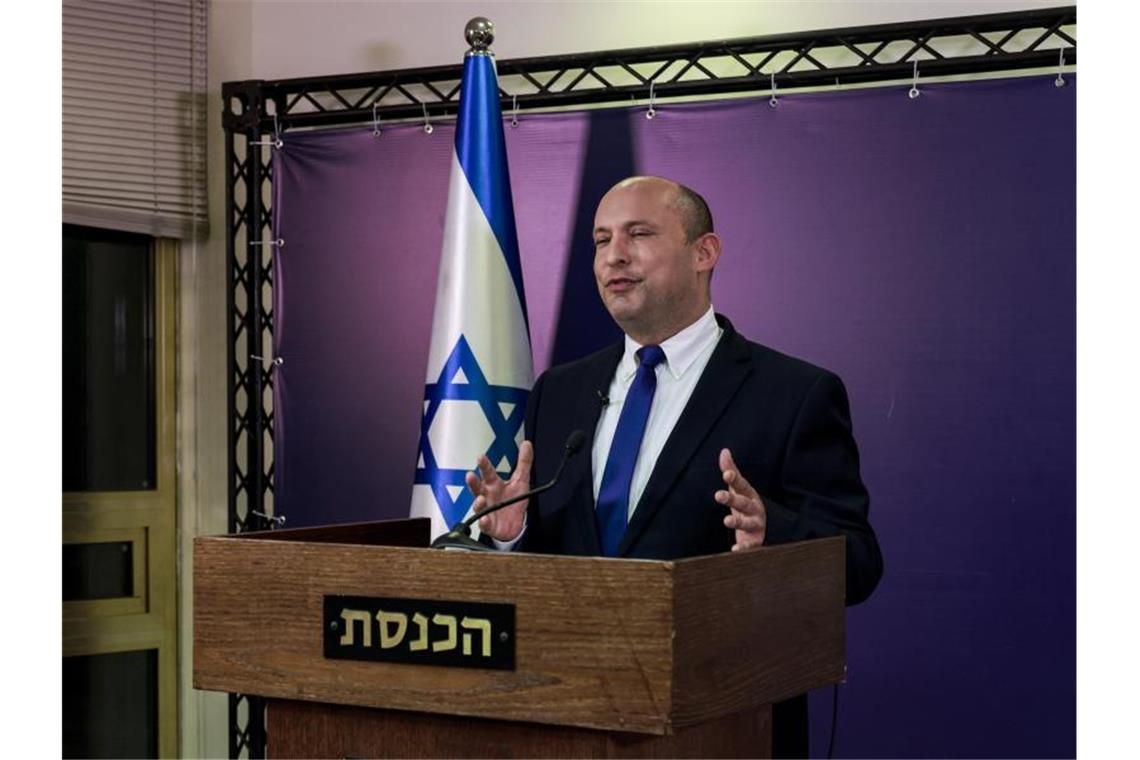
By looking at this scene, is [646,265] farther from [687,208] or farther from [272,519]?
[272,519]

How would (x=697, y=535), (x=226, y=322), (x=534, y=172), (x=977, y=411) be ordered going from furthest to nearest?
(x=226, y=322), (x=534, y=172), (x=977, y=411), (x=697, y=535)

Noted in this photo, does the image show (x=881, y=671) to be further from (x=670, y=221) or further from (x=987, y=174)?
(x=670, y=221)

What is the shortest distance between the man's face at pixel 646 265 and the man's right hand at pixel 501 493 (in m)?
0.44

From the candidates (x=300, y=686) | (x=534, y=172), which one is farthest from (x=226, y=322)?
(x=300, y=686)

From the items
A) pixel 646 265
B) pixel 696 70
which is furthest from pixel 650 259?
pixel 696 70

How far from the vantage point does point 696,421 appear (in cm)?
243

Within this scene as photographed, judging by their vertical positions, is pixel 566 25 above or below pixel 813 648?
above

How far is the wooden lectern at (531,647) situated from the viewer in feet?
5.63

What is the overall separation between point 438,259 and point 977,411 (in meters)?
1.60

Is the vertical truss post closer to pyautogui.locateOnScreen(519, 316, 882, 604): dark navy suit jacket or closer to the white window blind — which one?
the white window blind

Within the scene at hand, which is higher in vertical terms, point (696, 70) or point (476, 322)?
point (696, 70)

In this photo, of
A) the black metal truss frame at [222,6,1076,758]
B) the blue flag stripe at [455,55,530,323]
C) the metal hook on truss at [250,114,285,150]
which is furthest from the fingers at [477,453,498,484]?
the metal hook on truss at [250,114,285,150]

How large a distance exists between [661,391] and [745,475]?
0.73 feet

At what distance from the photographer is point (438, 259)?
449 cm
